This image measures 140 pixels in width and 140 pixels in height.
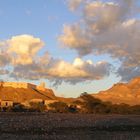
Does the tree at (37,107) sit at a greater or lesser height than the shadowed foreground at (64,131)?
greater

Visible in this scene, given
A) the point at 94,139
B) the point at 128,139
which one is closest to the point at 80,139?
the point at 94,139

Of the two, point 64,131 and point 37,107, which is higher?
point 37,107

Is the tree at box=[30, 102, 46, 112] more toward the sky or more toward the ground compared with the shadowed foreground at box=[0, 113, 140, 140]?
more toward the sky

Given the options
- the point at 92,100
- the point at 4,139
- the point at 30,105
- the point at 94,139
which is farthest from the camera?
the point at 30,105

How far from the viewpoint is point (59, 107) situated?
146250mm

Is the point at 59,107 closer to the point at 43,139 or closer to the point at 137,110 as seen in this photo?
the point at 137,110

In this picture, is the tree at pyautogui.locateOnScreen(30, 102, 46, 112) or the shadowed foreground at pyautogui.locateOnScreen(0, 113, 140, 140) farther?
the tree at pyautogui.locateOnScreen(30, 102, 46, 112)

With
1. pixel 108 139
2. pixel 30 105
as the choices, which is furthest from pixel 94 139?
pixel 30 105

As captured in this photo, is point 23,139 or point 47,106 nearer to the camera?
point 23,139

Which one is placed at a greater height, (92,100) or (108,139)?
(92,100)

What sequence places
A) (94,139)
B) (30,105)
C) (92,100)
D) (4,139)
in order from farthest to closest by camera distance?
1. (30,105)
2. (92,100)
3. (94,139)
4. (4,139)

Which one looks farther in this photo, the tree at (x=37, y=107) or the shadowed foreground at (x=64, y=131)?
the tree at (x=37, y=107)

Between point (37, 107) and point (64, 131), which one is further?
point (37, 107)

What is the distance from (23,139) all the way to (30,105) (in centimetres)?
12713
